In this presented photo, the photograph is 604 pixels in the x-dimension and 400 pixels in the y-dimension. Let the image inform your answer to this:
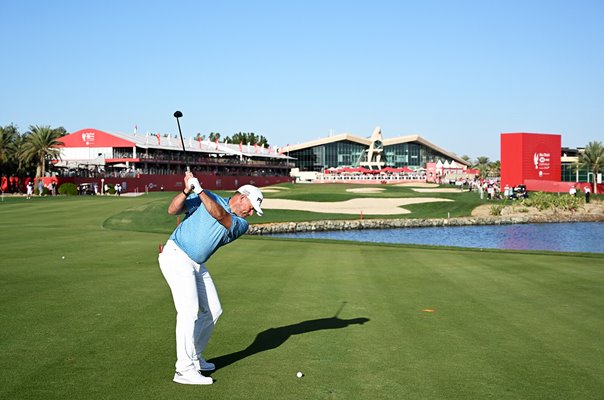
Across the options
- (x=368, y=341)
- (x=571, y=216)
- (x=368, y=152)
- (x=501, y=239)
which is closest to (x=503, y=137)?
(x=571, y=216)

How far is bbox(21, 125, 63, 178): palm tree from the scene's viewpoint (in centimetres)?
9075

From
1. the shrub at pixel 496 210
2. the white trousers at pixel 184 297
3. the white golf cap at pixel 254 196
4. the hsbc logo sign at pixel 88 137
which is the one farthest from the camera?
the hsbc logo sign at pixel 88 137

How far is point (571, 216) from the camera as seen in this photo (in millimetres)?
Result: 51688

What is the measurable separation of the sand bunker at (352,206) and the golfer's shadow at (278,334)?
40471mm

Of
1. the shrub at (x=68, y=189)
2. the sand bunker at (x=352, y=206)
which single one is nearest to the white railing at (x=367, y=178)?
the shrub at (x=68, y=189)

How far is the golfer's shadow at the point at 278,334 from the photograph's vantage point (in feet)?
27.7

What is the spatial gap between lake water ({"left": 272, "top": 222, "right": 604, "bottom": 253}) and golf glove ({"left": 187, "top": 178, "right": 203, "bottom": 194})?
27.7 metres

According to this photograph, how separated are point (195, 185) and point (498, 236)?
34807 mm

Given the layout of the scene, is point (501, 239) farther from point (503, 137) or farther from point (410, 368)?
point (503, 137)

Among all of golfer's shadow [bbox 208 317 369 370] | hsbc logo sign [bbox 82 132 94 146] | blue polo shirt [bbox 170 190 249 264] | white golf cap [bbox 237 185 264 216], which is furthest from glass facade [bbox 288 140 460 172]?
blue polo shirt [bbox 170 190 249 264]

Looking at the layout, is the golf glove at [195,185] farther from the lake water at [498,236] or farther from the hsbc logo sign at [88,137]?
the hsbc logo sign at [88,137]

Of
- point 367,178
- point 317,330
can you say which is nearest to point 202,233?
point 317,330

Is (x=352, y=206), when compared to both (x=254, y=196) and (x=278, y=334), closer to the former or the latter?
(x=278, y=334)

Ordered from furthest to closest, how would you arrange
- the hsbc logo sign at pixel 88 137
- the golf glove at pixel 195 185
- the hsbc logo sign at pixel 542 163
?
the hsbc logo sign at pixel 88 137 < the hsbc logo sign at pixel 542 163 < the golf glove at pixel 195 185
